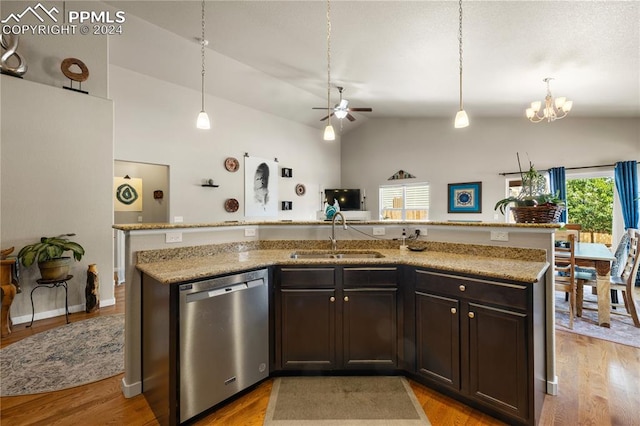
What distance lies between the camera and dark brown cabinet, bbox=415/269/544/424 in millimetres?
1607

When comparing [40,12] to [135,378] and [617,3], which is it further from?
[617,3]

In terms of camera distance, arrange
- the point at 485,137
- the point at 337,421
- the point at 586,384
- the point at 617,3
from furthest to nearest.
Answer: the point at 485,137 → the point at 617,3 → the point at 586,384 → the point at 337,421

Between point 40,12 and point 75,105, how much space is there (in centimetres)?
114

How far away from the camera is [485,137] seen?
19.5 feet

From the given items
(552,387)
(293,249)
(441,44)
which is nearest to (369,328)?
(293,249)

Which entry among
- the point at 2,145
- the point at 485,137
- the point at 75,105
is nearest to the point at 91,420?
the point at 2,145

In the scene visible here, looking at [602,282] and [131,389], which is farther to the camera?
[602,282]

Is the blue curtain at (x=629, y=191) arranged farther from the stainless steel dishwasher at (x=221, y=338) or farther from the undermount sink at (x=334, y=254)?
the stainless steel dishwasher at (x=221, y=338)

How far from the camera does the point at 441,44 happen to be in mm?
3227

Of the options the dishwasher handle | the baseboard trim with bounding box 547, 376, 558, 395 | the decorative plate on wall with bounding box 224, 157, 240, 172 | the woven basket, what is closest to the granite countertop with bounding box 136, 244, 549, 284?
the dishwasher handle

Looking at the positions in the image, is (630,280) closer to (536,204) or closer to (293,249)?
(536,204)

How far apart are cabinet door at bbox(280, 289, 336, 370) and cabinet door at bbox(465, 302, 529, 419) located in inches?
36.8

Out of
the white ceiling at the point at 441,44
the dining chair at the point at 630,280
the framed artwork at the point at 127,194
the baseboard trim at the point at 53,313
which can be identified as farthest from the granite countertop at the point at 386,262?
the framed artwork at the point at 127,194

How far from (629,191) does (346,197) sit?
17.5 ft
